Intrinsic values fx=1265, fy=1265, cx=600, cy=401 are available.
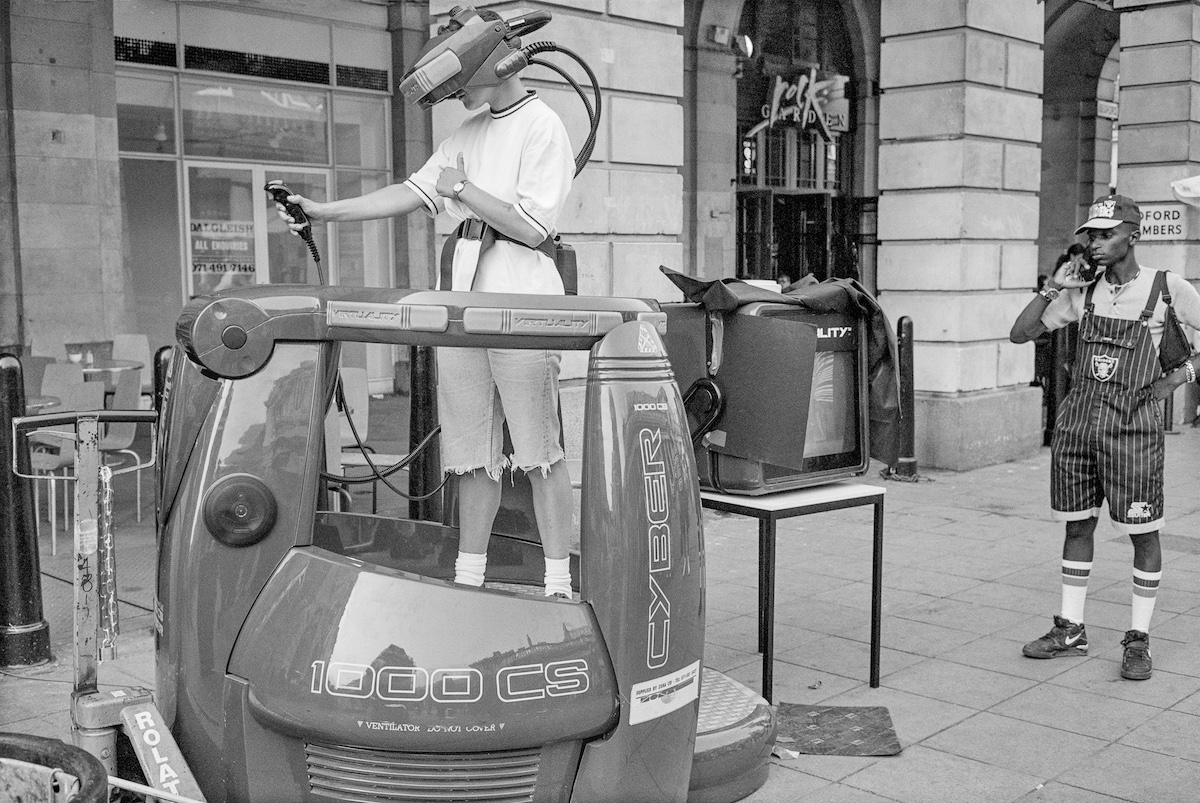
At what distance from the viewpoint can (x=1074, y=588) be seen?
17.1 feet

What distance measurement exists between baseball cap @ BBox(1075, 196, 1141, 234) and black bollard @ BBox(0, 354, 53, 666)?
422cm

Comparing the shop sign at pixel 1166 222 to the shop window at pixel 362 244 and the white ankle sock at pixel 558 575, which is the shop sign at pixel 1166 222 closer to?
the shop window at pixel 362 244

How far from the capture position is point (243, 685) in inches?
110

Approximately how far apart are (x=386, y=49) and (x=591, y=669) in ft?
44.4

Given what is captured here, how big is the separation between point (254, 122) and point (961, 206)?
7.99 metres

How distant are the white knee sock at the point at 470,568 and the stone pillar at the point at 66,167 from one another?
9.59m

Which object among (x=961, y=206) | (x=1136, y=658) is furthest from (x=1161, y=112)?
(x=1136, y=658)

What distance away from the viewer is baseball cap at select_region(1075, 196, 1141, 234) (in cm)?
498

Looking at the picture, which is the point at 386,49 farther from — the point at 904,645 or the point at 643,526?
the point at 643,526

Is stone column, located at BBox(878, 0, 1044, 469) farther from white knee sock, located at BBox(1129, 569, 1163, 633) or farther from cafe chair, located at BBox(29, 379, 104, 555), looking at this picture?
cafe chair, located at BBox(29, 379, 104, 555)

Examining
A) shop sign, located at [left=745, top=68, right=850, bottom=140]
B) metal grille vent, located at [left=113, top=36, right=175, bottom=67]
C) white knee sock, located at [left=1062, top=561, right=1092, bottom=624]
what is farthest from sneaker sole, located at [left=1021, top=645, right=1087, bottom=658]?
metal grille vent, located at [left=113, top=36, right=175, bottom=67]

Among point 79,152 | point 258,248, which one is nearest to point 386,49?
point 258,248

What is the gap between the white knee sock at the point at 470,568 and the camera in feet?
11.9

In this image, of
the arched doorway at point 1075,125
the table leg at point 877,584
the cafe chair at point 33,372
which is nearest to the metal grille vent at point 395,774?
the table leg at point 877,584
